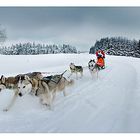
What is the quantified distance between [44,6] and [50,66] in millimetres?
5664

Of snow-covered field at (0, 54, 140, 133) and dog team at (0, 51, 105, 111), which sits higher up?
dog team at (0, 51, 105, 111)

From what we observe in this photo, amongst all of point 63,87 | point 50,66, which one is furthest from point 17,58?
point 63,87

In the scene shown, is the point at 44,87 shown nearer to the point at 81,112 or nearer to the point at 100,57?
the point at 81,112

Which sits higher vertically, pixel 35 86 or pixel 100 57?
pixel 100 57

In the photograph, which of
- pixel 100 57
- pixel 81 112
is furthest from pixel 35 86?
pixel 100 57

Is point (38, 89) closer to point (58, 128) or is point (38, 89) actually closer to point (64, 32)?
point (58, 128)

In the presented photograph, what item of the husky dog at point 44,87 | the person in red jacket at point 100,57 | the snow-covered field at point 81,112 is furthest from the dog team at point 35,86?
the person in red jacket at point 100,57

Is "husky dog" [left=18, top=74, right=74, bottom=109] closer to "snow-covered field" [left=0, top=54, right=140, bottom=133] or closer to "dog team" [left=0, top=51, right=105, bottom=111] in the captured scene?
"dog team" [left=0, top=51, right=105, bottom=111]

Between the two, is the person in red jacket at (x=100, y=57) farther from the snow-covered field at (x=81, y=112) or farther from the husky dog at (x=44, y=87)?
the husky dog at (x=44, y=87)

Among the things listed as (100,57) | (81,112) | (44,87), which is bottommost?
(81,112)

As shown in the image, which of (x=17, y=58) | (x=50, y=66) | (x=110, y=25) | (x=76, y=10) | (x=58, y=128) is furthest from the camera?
(x=50, y=66)

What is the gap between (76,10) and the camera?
4164mm

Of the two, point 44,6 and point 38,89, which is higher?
point 44,6

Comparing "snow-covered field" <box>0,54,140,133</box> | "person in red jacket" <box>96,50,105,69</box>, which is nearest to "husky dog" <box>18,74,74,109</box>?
"snow-covered field" <box>0,54,140,133</box>
